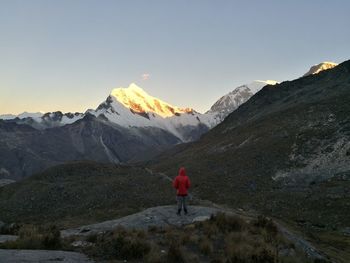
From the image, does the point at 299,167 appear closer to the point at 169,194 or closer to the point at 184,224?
the point at 169,194

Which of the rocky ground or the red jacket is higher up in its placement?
the red jacket

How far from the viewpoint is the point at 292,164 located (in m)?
68.8

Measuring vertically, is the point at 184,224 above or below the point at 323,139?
below

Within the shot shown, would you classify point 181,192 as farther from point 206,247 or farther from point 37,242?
point 37,242

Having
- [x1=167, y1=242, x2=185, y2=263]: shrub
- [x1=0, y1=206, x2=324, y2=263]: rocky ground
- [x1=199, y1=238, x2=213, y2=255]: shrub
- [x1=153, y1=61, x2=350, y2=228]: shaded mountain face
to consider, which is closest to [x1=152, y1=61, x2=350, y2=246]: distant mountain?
[x1=153, y1=61, x2=350, y2=228]: shaded mountain face

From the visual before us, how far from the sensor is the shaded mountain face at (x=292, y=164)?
163 ft

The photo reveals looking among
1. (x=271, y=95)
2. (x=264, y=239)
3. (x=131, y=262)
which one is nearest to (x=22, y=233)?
(x=131, y=262)

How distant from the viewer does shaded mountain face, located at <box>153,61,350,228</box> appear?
49688 millimetres

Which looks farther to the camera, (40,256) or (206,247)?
(206,247)

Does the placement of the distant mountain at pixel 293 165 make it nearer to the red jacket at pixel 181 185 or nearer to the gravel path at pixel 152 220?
the gravel path at pixel 152 220

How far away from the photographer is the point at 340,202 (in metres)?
47.0

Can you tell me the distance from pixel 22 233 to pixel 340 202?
35.7 meters

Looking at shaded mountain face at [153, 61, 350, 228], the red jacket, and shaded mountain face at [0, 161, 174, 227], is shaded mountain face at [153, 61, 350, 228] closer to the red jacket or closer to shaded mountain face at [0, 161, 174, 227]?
shaded mountain face at [0, 161, 174, 227]

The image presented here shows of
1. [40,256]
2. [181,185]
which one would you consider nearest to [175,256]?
[40,256]
